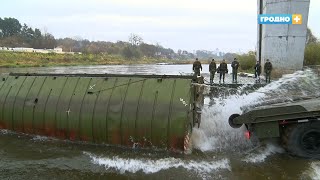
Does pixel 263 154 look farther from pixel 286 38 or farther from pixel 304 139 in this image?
pixel 286 38

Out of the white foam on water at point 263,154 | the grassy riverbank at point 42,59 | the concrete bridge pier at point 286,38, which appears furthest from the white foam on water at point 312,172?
the grassy riverbank at point 42,59

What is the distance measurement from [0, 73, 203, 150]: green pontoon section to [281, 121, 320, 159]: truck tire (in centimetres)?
255

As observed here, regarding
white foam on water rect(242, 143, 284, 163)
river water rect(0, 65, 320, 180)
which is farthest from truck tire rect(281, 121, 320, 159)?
white foam on water rect(242, 143, 284, 163)

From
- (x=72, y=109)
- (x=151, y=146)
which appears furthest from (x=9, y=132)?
(x=151, y=146)

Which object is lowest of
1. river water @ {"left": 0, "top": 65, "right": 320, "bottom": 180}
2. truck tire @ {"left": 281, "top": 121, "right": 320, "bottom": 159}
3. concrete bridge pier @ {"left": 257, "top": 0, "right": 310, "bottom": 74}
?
river water @ {"left": 0, "top": 65, "right": 320, "bottom": 180}

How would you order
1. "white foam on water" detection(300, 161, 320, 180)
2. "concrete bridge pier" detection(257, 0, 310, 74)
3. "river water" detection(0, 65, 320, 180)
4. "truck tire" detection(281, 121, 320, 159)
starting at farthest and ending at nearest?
1. "concrete bridge pier" detection(257, 0, 310, 74)
2. "truck tire" detection(281, 121, 320, 159)
3. "river water" detection(0, 65, 320, 180)
4. "white foam on water" detection(300, 161, 320, 180)

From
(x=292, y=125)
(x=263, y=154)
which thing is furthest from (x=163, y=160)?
(x=292, y=125)

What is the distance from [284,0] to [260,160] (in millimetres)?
19301

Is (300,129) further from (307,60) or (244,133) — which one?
(307,60)

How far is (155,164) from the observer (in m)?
8.66

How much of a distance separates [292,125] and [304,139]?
0.44 metres

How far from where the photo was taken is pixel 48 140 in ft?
35.4

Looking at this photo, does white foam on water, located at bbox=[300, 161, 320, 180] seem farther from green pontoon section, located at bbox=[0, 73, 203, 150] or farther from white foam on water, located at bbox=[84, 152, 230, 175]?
green pontoon section, located at bbox=[0, 73, 203, 150]

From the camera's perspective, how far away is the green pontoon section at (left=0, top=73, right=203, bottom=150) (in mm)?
9375
